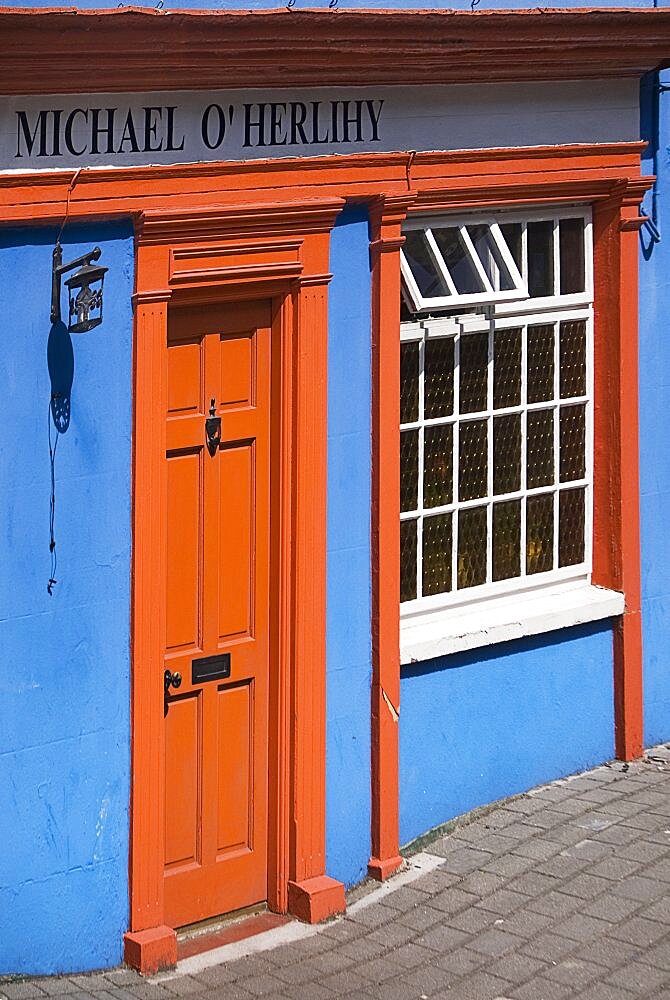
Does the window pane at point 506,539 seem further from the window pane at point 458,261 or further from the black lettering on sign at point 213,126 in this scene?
the black lettering on sign at point 213,126

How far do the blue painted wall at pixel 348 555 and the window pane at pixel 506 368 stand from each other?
3.48 ft

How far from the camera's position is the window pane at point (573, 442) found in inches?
332

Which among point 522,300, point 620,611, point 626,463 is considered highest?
point 522,300

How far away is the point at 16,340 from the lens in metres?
5.95

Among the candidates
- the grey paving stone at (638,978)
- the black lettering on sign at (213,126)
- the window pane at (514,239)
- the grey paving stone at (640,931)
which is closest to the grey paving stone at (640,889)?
the grey paving stone at (640,931)

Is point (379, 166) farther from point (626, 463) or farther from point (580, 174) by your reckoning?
point (626, 463)

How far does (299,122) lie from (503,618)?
8.92 feet

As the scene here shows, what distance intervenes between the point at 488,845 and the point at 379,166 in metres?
3.24

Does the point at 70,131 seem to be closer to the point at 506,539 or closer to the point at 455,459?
the point at 455,459

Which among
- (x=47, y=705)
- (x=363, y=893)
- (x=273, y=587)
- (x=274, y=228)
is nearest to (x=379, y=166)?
(x=274, y=228)

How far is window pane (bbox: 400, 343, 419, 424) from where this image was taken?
24.6ft

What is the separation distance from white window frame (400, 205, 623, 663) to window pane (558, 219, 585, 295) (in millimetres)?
31

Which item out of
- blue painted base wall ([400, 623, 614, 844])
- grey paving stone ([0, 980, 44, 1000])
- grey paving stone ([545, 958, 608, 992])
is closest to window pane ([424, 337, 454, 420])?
blue painted base wall ([400, 623, 614, 844])

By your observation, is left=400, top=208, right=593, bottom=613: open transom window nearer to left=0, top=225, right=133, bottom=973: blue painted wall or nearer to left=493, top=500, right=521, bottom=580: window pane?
left=493, top=500, right=521, bottom=580: window pane
